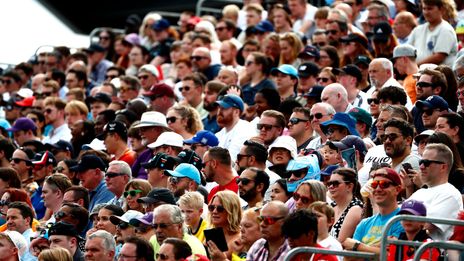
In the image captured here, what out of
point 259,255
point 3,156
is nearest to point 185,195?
point 259,255

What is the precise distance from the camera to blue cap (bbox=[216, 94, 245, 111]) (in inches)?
723

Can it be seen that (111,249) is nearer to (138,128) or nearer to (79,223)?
(79,223)

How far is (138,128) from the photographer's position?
736 inches

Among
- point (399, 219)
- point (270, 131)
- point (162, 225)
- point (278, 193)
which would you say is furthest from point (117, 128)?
point (399, 219)

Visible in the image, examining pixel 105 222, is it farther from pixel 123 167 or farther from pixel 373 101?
pixel 373 101

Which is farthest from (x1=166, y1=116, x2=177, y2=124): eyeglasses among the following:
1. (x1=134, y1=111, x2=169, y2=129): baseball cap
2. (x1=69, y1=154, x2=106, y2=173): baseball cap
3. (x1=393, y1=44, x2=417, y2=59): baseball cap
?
(x1=393, y1=44, x2=417, y2=59): baseball cap

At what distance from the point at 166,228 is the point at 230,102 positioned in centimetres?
489

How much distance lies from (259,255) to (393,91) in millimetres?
4756

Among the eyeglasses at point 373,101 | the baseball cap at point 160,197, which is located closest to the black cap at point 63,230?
the baseball cap at point 160,197

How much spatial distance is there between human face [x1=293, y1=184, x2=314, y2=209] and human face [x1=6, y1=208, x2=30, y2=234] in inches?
151

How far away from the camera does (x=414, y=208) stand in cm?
1258

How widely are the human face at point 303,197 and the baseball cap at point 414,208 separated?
45.2 inches

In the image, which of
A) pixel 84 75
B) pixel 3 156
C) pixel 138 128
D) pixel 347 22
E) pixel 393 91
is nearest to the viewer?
pixel 393 91

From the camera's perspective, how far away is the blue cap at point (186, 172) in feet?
51.7
